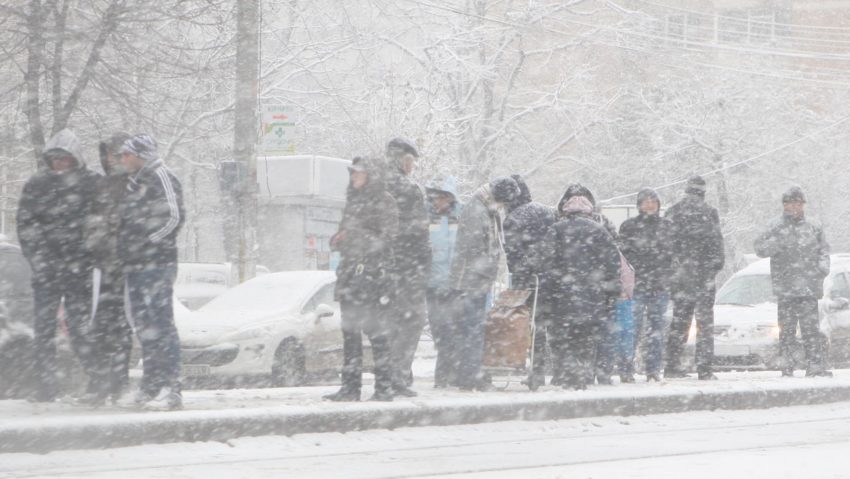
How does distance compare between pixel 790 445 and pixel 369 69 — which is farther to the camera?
pixel 369 69

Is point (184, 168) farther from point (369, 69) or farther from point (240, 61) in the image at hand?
point (240, 61)

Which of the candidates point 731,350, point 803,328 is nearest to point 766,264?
point 731,350

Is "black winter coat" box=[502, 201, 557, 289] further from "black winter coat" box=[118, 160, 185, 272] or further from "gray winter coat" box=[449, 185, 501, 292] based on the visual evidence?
"black winter coat" box=[118, 160, 185, 272]

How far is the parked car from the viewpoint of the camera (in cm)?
2050

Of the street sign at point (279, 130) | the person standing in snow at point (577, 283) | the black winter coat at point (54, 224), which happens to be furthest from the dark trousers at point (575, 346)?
the street sign at point (279, 130)

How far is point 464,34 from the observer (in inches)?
1198

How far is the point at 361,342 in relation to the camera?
8969mm

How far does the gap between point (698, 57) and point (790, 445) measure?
113 ft

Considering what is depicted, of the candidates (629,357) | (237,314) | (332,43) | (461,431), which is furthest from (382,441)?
(332,43)

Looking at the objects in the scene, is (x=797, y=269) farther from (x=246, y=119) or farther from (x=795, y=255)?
(x=246, y=119)

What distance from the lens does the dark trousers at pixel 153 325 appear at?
8148 millimetres

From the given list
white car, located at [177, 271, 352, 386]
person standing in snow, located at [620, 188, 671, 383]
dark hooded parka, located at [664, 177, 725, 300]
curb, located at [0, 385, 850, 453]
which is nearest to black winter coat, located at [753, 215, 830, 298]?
dark hooded parka, located at [664, 177, 725, 300]

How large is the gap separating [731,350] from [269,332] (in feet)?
19.4

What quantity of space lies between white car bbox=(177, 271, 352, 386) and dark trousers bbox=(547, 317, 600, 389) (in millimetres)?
3867
